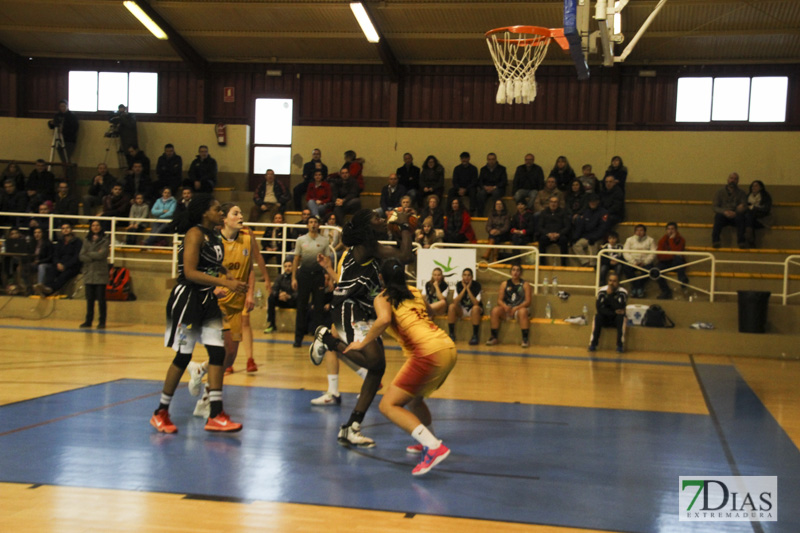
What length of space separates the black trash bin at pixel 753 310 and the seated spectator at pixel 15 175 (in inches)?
627

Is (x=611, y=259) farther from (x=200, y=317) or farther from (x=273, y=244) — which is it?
(x=200, y=317)

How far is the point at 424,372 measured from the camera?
566 centimetres

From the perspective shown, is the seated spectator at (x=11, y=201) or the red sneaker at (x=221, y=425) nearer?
the red sneaker at (x=221, y=425)

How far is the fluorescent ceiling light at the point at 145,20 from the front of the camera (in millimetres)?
18684

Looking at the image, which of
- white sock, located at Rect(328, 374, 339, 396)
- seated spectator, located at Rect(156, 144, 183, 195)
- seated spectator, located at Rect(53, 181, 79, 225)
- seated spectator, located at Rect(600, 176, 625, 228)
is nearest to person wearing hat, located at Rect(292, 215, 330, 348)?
white sock, located at Rect(328, 374, 339, 396)

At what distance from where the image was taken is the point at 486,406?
26.5 ft

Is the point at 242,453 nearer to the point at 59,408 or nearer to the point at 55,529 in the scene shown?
the point at 55,529

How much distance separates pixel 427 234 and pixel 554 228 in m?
2.73

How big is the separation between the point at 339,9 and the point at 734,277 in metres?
10.6

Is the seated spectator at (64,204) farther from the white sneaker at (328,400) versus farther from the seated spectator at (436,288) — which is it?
the white sneaker at (328,400)

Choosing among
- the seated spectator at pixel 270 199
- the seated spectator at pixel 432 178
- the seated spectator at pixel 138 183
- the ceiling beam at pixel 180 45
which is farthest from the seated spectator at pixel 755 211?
the ceiling beam at pixel 180 45

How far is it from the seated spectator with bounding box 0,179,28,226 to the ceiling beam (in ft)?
17.1

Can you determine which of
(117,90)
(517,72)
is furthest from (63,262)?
(517,72)

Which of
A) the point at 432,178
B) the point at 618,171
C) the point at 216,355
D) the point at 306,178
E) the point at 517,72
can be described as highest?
the point at 517,72
